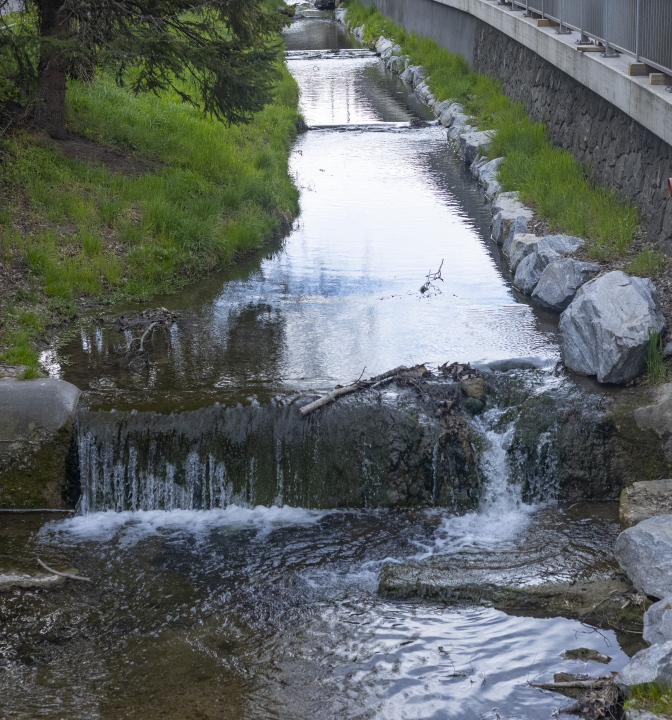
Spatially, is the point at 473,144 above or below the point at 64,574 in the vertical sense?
above

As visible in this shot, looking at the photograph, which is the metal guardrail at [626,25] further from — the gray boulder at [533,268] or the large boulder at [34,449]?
the large boulder at [34,449]

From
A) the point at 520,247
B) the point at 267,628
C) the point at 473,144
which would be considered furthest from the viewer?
the point at 473,144

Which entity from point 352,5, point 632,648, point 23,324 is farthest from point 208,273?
point 352,5

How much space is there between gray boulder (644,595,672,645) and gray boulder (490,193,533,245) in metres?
6.97

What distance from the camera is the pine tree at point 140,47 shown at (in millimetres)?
10133

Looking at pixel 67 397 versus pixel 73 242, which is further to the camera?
pixel 73 242

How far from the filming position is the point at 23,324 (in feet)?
29.6

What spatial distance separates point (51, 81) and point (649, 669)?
10616 mm

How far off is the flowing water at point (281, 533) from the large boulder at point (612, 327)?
580 mm

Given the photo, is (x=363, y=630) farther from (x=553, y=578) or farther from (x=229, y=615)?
(x=553, y=578)

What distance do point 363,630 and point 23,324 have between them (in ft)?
17.6

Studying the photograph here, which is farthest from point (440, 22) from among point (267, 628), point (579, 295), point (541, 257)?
point (267, 628)

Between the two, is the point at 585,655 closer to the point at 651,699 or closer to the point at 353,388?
the point at 651,699

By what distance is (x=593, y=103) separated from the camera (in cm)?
1172
